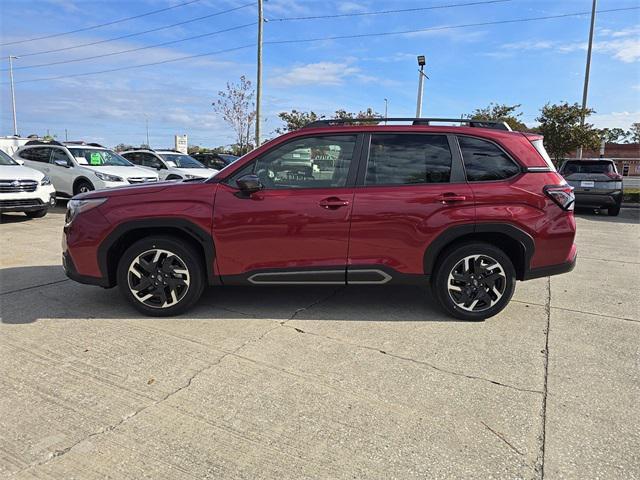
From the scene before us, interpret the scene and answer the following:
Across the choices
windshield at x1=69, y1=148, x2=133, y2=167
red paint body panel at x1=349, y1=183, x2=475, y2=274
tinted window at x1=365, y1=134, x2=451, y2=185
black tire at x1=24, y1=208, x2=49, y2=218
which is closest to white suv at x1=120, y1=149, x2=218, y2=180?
windshield at x1=69, y1=148, x2=133, y2=167

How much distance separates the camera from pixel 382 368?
11.2 ft

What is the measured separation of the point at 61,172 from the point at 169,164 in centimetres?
353

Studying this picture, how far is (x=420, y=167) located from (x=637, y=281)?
12.4ft

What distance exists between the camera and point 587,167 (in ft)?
43.7

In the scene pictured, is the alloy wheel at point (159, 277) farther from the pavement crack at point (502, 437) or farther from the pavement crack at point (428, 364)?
the pavement crack at point (502, 437)

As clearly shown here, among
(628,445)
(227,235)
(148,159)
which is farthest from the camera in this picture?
(148,159)

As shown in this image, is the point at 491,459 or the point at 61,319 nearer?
the point at 491,459

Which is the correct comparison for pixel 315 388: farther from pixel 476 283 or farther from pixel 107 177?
pixel 107 177

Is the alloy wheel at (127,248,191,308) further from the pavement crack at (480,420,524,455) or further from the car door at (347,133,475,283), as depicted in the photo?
the pavement crack at (480,420,524,455)

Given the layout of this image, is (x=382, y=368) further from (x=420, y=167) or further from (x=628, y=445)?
(x=420, y=167)

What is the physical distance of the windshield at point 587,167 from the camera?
43.3 ft

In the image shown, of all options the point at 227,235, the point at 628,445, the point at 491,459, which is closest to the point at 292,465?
the point at 491,459

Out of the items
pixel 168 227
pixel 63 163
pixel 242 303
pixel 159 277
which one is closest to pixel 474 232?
pixel 242 303

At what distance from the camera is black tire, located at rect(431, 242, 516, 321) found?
4246 mm
